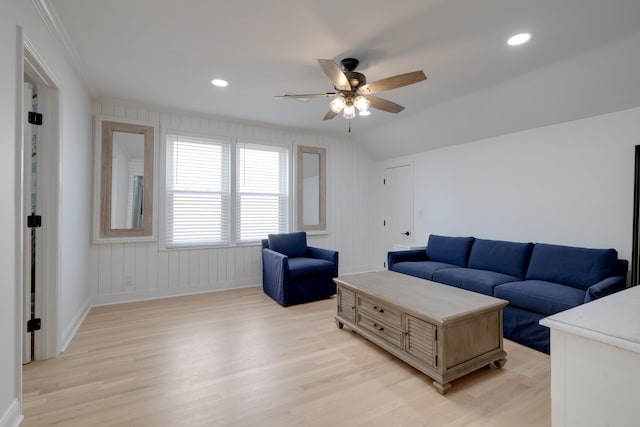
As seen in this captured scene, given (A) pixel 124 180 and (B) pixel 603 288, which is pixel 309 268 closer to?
(A) pixel 124 180

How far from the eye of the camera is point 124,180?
3.92 metres

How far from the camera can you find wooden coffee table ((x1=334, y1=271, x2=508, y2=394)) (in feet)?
6.65

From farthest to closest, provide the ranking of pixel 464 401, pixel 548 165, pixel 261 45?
pixel 548 165 → pixel 261 45 → pixel 464 401

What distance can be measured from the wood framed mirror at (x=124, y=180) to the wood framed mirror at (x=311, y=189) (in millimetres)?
2277

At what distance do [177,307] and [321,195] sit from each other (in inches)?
116

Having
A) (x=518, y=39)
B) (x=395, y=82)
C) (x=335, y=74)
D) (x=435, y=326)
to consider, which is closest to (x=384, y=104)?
(x=395, y=82)

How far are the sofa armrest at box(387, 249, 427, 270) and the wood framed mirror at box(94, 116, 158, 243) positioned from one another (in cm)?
341

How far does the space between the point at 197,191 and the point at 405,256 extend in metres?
3.30

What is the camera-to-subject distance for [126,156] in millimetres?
3961

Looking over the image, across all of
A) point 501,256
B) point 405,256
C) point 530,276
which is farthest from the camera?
point 405,256

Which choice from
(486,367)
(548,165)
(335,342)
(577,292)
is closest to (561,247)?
(577,292)

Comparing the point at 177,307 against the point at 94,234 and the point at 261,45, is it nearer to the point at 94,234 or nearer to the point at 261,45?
the point at 94,234

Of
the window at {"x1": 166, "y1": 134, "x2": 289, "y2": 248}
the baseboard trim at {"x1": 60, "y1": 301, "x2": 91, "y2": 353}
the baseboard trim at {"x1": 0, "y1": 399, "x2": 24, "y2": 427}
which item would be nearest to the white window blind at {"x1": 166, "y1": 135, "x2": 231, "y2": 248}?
the window at {"x1": 166, "y1": 134, "x2": 289, "y2": 248}

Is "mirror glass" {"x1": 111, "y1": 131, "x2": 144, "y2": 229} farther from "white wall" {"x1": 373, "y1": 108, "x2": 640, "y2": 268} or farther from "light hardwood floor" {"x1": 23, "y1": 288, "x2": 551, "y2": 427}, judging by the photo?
"white wall" {"x1": 373, "y1": 108, "x2": 640, "y2": 268}
